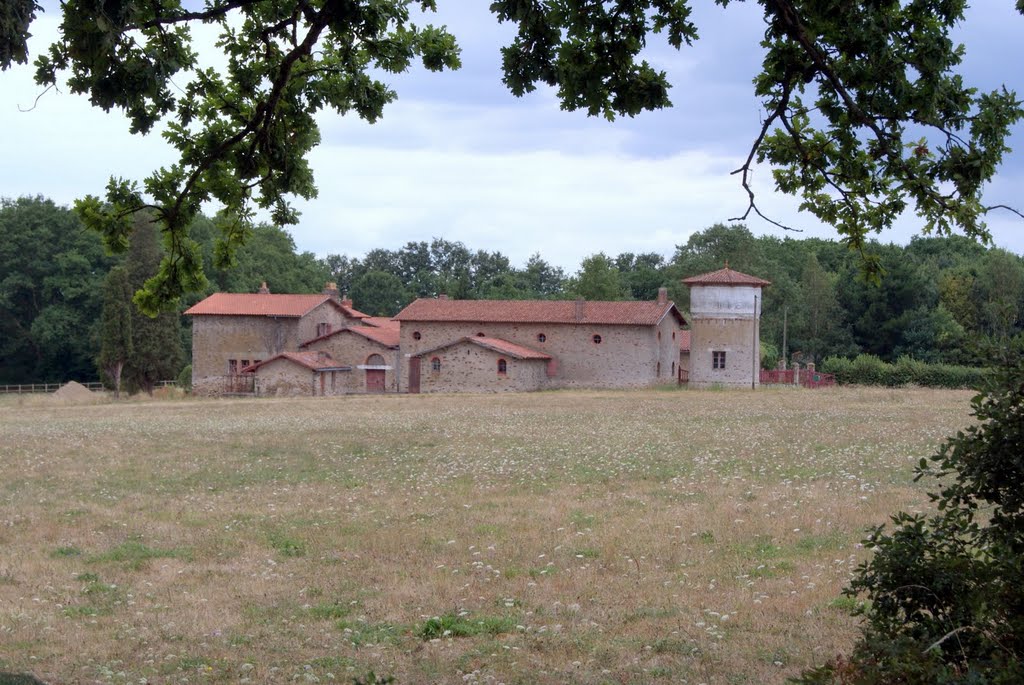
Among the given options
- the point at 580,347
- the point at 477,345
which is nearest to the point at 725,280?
the point at 580,347

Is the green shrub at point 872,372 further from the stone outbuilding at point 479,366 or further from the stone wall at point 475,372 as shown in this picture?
the stone wall at point 475,372

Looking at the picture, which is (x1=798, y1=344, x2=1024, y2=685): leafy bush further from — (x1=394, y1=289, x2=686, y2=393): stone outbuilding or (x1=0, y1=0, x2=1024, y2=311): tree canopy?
(x1=394, y1=289, x2=686, y2=393): stone outbuilding

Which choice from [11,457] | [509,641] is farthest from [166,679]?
[11,457]

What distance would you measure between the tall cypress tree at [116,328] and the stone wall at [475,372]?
68.1ft

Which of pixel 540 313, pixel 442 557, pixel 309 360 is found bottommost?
pixel 442 557

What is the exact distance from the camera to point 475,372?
68.6 meters

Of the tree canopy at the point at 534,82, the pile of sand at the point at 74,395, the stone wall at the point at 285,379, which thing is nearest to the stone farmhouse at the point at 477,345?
the stone wall at the point at 285,379

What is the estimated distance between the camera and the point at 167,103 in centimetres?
1091

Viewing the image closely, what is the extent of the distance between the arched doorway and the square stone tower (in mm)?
22225

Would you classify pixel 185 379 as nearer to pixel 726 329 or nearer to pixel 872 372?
pixel 726 329

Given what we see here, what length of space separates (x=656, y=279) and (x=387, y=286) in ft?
108

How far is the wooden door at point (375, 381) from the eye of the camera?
7312cm

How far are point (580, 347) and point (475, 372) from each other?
314 inches

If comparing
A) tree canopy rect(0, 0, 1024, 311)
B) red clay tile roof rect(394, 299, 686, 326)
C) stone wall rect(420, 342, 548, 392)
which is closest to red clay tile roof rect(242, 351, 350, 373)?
red clay tile roof rect(394, 299, 686, 326)
